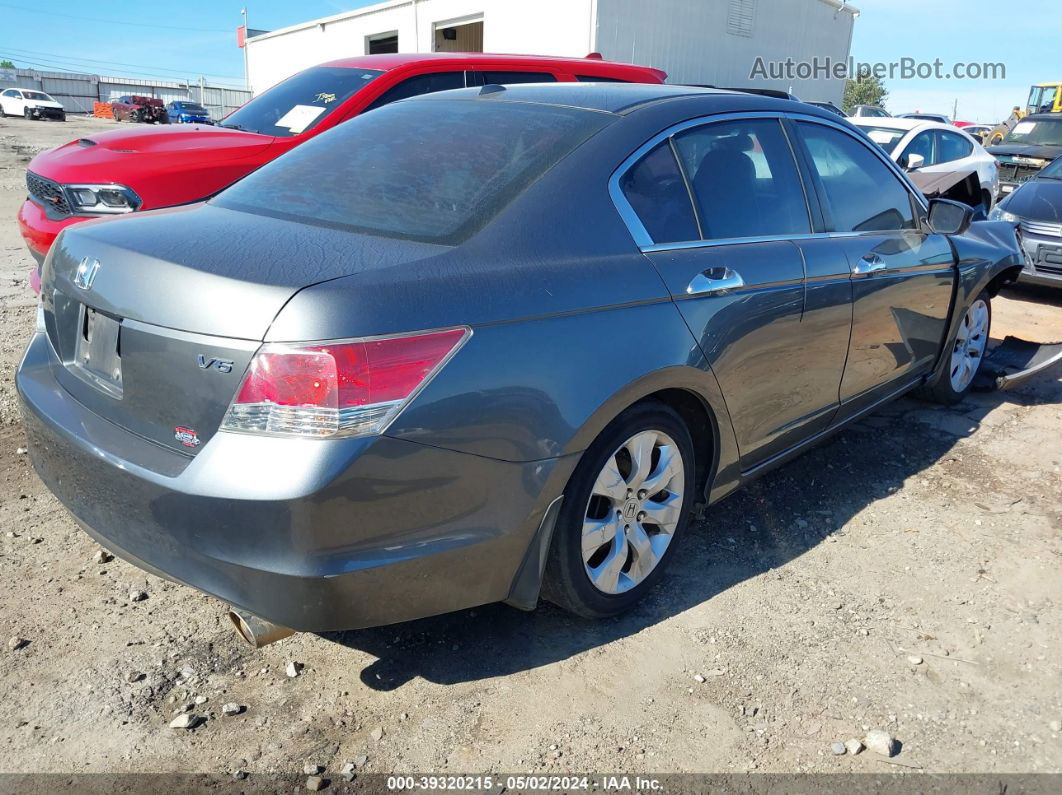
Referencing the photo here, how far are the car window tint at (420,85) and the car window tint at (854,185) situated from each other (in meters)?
3.23

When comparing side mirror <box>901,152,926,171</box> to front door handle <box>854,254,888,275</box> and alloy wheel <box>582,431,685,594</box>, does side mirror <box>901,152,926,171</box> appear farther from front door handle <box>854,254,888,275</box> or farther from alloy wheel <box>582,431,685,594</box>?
alloy wheel <box>582,431,685,594</box>

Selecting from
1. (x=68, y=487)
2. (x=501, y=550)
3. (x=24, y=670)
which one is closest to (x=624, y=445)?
(x=501, y=550)

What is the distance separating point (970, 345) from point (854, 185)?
1.84 m

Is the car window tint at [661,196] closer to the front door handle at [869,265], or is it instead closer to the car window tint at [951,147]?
the front door handle at [869,265]

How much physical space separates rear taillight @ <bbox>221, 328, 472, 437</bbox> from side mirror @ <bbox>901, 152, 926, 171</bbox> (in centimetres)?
950

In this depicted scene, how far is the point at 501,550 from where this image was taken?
2307 millimetres

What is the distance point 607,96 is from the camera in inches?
120

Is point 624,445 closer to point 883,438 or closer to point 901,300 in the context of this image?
point 901,300

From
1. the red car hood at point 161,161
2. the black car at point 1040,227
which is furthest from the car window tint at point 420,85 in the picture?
the black car at point 1040,227

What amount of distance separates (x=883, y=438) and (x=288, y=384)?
3.66 m

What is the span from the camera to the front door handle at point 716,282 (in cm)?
276

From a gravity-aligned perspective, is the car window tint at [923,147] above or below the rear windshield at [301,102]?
below

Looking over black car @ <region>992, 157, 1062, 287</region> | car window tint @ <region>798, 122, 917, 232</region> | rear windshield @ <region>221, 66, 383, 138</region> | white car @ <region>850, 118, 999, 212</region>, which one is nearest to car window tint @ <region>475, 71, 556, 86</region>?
rear windshield @ <region>221, 66, 383, 138</region>

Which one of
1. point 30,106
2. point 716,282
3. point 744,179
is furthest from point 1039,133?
point 30,106
